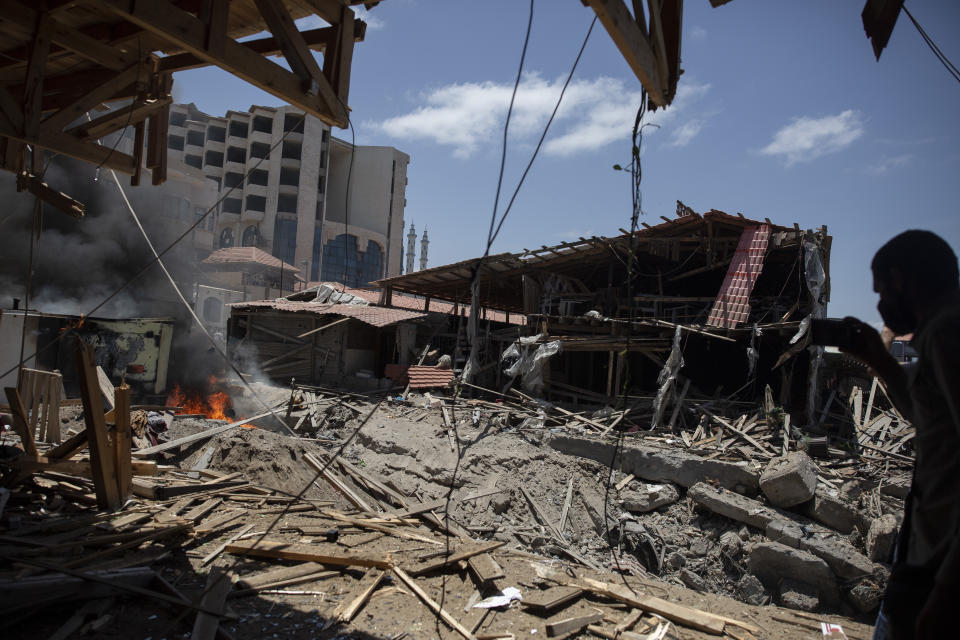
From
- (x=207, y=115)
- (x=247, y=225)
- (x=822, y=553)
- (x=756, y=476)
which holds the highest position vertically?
(x=207, y=115)

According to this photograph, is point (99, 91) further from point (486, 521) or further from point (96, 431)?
point (486, 521)

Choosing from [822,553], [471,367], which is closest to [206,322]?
[471,367]

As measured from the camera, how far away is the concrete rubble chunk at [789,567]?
313 inches

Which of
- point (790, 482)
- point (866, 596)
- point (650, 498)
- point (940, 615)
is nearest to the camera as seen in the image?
point (940, 615)

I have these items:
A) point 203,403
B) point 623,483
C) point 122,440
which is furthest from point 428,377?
point 122,440

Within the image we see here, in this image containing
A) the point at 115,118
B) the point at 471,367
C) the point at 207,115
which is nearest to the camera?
the point at 115,118

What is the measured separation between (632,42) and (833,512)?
31.6 feet

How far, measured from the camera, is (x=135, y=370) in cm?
1745

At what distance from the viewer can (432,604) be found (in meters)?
4.27

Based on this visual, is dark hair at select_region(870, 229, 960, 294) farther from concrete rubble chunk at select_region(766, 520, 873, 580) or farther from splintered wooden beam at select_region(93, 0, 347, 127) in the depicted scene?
concrete rubble chunk at select_region(766, 520, 873, 580)

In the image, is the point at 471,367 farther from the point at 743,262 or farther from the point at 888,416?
the point at 888,416

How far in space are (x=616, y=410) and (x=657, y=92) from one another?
11170mm

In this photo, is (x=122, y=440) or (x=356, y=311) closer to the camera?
(x=122, y=440)

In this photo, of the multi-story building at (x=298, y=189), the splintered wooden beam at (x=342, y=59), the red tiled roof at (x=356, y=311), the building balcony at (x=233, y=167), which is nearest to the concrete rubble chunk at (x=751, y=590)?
the splintered wooden beam at (x=342, y=59)
